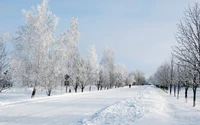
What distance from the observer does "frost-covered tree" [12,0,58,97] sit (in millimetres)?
27422

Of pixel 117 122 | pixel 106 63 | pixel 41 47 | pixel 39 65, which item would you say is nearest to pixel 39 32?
pixel 41 47

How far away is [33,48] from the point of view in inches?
1097

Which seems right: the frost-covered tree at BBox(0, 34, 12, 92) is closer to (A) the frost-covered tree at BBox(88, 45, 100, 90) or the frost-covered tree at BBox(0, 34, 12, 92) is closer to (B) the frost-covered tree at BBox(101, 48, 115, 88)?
(A) the frost-covered tree at BBox(88, 45, 100, 90)

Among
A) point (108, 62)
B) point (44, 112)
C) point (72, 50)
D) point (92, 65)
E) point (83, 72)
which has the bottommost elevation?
point (44, 112)

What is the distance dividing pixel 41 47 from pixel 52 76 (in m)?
4.40

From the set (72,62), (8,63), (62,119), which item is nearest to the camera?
(62,119)

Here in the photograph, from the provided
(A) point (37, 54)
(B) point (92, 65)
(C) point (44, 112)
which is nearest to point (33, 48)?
(A) point (37, 54)

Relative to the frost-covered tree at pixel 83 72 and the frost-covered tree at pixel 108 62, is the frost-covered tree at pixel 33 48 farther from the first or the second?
the frost-covered tree at pixel 108 62

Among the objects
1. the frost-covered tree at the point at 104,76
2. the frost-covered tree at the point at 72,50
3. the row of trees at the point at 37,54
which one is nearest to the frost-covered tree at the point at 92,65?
the frost-covered tree at the point at 72,50

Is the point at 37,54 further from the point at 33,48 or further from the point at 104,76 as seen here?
the point at 104,76

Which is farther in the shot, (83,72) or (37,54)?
(83,72)

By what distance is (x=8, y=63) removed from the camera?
→ 26641 mm

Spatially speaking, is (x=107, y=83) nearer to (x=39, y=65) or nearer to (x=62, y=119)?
(x=39, y=65)

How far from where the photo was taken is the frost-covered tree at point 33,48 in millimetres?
27422
